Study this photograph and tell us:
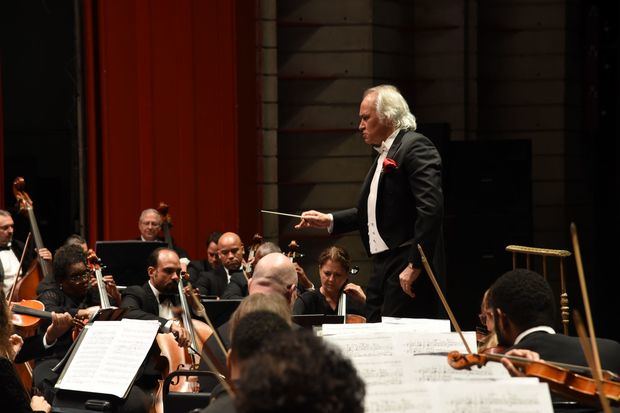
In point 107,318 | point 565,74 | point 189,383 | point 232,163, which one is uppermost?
point 565,74

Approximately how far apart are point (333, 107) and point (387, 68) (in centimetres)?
55

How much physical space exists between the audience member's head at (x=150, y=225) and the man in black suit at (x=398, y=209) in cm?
283

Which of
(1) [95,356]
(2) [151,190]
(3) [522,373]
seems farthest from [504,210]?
(3) [522,373]

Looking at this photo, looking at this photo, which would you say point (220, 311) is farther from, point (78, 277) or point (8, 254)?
point (8, 254)

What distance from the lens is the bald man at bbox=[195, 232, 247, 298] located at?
6.89 metres

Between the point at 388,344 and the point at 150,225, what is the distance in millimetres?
4652

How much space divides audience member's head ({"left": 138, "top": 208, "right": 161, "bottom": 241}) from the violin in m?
4.80

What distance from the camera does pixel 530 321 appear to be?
123 inches

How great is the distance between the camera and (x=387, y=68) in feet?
27.7

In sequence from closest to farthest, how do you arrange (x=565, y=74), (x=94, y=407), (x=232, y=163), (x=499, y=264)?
(x=94, y=407), (x=499, y=264), (x=232, y=163), (x=565, y=74)

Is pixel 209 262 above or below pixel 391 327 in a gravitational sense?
below

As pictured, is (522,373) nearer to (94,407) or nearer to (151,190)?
(94,407)

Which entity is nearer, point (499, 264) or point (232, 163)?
point (499, 264)

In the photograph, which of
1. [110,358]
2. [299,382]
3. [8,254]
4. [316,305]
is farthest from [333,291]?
[299,382]
